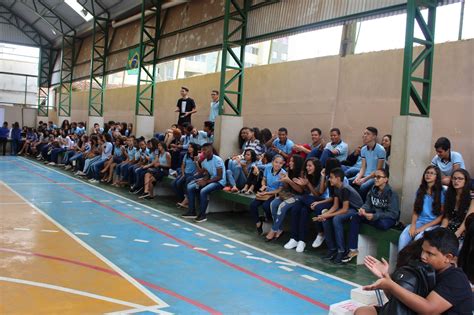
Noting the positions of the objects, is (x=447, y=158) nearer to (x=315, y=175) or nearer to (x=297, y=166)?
(x=315, y=175)

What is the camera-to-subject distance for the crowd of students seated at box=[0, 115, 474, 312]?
5.59 metres

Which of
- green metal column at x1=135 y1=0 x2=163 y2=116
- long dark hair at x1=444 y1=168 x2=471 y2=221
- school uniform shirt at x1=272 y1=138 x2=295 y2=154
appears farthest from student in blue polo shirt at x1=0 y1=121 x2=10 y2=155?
long dark hair at x1=444 y1=168 x2=471 y2=221

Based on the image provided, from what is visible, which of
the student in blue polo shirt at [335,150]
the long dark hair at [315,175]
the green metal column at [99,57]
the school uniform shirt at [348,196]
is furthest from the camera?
the green metal column at [99,57]

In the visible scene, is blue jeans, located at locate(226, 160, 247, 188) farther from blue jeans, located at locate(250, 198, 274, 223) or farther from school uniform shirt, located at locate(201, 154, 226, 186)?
blue jeans, located at locate(250, 198, 274, 223)

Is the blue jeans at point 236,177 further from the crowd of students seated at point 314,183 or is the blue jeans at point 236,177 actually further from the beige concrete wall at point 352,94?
the beige concrete wall at point 352,94

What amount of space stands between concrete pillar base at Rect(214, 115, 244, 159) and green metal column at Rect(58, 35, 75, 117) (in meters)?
17.0

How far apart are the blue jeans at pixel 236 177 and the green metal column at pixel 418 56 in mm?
3545

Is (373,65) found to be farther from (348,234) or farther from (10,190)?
(10,190)

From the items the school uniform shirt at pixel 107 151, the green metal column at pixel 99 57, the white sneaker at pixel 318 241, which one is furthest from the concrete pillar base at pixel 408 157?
the green metal column at pixel 99 57

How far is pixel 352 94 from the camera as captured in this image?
31.7 ft

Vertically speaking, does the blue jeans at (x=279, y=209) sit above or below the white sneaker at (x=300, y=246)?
above

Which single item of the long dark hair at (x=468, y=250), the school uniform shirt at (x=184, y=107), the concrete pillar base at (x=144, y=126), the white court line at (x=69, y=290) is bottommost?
the white court line at (x=69, y=290)

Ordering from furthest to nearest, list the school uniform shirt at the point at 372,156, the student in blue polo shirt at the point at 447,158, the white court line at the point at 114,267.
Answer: the school uniform shirt at the point at 372,156 < the student in blue polo shirt at the point at 447,158 < the white court line at the point at 114,267

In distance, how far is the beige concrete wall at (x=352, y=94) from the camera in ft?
25.1
